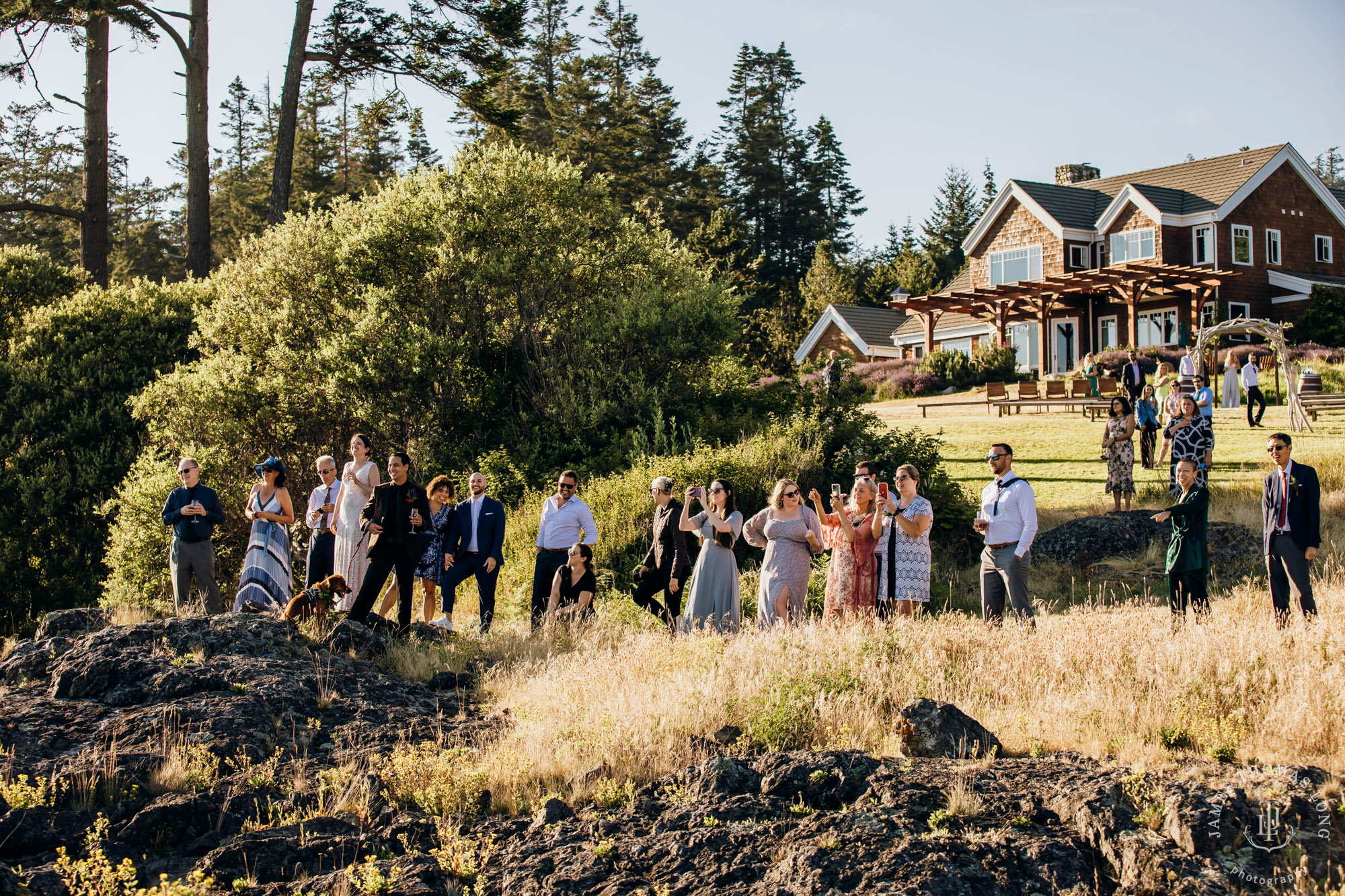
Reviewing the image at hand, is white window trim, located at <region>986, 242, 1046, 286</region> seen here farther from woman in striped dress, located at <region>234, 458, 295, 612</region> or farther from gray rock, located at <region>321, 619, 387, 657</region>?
gray rock, located at <region>321, 619, 387, 657</region>

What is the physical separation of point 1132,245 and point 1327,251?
8.53 meters

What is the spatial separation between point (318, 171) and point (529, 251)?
39390 mm

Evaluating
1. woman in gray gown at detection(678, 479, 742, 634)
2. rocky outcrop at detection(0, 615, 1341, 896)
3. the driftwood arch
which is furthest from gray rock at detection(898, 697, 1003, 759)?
the driftwood arch

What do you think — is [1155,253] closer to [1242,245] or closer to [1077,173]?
[1242,245]

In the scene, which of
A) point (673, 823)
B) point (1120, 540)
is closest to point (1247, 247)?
point (1120, 540)

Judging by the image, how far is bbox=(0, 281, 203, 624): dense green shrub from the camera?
18938 mm

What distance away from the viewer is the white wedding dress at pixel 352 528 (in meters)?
10.3

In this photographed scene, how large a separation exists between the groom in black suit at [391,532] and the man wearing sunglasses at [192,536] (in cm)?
162

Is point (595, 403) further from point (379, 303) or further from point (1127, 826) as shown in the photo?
point (1127, 826)

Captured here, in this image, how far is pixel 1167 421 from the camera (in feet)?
53.4

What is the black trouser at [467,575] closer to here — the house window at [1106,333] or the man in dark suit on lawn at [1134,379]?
the man in dark suit on lawn at [1134,379]

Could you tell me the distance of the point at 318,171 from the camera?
173 ft

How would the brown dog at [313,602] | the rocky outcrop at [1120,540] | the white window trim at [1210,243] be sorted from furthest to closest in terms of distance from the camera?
the white window trim at [1210,243], the rocky outcrop at [1120,540], the brown dog at [313,602]

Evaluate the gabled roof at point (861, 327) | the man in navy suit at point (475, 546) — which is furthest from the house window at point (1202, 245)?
the man in navy suit at point (475, 546)
